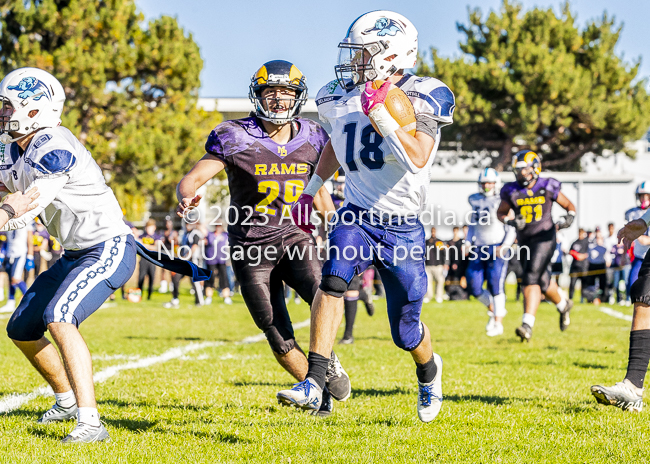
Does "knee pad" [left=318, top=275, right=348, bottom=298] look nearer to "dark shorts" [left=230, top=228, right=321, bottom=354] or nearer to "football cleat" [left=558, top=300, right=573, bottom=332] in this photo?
"dark shorts" [left=230, top=228, right=321, bottom=354]

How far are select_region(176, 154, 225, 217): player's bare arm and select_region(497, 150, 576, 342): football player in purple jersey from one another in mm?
5075

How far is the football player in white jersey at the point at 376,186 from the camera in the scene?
363cm

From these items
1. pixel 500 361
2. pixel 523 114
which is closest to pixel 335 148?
pixel 500 361

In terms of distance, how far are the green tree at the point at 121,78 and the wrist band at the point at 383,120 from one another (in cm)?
2078

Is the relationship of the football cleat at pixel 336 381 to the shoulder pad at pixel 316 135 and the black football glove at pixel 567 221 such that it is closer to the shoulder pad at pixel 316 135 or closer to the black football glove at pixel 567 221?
the shoulder pad at pixel 316 135

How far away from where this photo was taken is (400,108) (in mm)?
3459

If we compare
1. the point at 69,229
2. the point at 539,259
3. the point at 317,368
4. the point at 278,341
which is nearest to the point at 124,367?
the point at 278,341

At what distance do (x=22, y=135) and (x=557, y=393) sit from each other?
3889 millimetres

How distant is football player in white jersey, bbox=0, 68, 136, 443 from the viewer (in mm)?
3656

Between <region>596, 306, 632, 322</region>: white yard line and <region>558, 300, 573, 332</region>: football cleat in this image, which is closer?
<region>558, 300, 573, 332</region>: football cleat

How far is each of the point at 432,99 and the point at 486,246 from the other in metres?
6.77

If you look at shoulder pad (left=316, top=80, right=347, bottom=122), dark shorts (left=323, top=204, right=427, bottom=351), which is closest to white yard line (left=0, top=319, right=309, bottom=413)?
dark shorts (left=323, top=204, right=427, bottom=351)

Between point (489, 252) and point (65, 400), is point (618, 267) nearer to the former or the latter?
point (489, 252)

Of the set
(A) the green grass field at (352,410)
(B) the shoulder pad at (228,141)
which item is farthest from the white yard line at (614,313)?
(B) the shoulder pad at (228,141)
